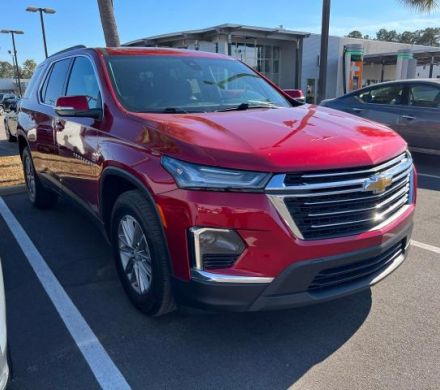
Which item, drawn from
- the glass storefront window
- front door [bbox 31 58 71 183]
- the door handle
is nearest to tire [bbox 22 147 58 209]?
front door [bbox 31 58 71 183]

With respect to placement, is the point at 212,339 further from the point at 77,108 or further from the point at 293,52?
the point at 293,52

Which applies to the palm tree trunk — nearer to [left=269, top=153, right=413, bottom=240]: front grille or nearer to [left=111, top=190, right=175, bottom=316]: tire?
[left=111, top=190, right=175, bottom=316]: tire

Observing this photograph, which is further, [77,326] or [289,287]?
[77,326]

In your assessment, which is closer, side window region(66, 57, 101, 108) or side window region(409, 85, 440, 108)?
side window region(66, 57, 101, 108)

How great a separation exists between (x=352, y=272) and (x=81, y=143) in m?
2.39

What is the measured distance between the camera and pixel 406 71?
2634cm

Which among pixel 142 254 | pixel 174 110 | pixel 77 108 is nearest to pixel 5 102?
pixel 77 108

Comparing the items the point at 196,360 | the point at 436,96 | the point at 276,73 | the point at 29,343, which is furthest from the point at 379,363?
the point at 276,73

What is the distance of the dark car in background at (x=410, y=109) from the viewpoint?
24.7ft

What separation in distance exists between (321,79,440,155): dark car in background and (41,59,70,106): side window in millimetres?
5707

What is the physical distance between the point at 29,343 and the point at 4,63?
165m

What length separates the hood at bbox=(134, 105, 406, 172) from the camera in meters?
2.47

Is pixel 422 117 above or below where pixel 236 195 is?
below

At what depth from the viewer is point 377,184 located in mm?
2658
